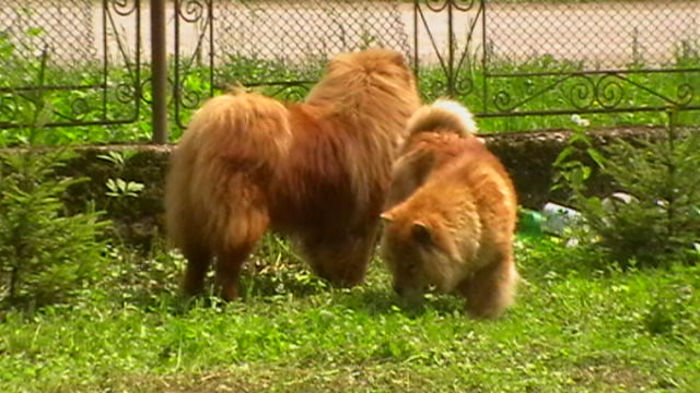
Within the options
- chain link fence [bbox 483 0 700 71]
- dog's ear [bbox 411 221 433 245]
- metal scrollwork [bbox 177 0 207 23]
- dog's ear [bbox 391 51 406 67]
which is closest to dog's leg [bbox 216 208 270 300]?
dog's ear [bbox 411 221 433 245]

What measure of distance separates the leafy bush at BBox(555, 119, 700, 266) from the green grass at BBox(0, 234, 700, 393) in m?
0.26

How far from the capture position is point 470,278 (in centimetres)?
897

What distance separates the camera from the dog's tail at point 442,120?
375 inches

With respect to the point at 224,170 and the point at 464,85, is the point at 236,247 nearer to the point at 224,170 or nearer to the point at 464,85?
the point at 224,170

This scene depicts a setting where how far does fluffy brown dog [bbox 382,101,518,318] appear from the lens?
28.6 ft

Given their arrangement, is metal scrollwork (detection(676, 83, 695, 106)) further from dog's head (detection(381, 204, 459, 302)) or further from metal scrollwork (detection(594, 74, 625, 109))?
dog's head (detection(381, 204, 459, 302))

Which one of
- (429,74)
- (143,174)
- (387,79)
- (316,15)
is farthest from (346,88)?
(316,15)

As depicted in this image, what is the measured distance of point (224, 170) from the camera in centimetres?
891

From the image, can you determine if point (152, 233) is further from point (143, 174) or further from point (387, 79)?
point (387, 79)

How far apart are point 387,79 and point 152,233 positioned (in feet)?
5.50

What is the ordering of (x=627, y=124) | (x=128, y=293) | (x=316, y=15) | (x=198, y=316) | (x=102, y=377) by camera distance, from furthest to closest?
(x=316, y=15), (x=627, y=124), (x=128, y=293), (x=198, y=316), (x=102, y=377)

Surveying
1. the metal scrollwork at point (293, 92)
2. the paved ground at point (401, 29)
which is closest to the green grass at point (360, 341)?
the metal scrollwork at point (293, 92)

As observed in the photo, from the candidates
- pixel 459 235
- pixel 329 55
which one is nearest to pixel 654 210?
pixel 459 235

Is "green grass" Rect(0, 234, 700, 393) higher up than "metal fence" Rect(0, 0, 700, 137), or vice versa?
"metal fence" Rect(0, 0, 700, 137)
